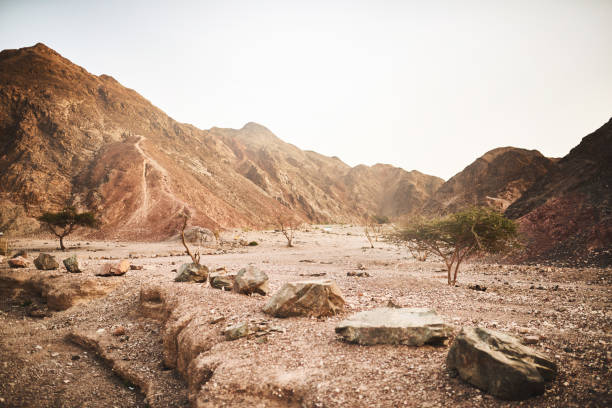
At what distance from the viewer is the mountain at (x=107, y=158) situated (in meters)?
42.1

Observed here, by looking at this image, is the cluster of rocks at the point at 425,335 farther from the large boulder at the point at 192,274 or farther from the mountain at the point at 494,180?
the mountain at the point at 494,180

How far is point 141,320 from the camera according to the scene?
9867mm

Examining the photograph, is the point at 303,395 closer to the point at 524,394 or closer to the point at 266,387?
the point at 266,387

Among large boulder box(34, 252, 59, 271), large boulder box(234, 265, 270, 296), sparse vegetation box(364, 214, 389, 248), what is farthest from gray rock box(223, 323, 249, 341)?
sparse vegetation box(364, 214, 389, 248)

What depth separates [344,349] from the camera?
18.0 ft

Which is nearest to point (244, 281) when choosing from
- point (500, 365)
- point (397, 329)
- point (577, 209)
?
point (397, 329)

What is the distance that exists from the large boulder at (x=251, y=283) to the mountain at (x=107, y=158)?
1337 inches

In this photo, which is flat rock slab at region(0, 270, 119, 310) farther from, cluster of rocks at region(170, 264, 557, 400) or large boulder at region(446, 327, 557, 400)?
large boulder at region(446, 327, 557, 400)

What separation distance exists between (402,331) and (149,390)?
5900 mm

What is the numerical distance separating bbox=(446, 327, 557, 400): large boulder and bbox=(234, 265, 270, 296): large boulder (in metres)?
6.67

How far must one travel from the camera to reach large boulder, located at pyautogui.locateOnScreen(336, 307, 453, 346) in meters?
5.39

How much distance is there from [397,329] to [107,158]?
57.8 m

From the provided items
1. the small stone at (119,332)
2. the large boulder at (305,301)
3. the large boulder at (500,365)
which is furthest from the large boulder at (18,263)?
the large boulder at (500,365)

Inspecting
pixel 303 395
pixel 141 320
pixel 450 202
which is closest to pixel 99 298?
pixel 141 320
